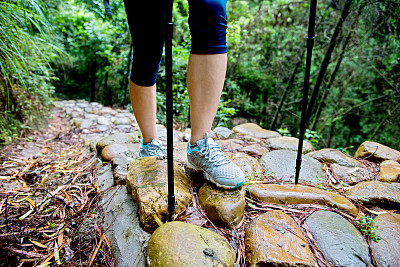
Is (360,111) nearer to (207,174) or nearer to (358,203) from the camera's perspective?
(358,203)

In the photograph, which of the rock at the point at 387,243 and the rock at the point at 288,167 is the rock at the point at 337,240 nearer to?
the rock at the point at 387,243

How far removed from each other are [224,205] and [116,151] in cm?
105

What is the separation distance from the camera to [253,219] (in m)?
1.04

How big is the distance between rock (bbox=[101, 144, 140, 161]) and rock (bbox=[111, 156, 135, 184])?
12 cm

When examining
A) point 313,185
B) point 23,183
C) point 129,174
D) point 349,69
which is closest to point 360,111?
point 349,69

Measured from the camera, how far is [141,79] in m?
1.27

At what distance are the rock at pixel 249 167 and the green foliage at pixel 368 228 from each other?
1.73 ft

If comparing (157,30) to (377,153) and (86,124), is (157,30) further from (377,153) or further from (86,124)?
(86,124)

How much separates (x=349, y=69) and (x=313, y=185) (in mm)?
5274

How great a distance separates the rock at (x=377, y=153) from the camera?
187 centimetres

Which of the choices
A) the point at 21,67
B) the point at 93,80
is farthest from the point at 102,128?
the point at 93,80

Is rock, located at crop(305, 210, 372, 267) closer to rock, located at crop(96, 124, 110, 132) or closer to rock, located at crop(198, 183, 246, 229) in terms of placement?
rock, located at crop(198, 183, 246, 229)

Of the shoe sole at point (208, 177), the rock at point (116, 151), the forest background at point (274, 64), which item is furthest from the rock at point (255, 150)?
the forest background at point (274, 64)

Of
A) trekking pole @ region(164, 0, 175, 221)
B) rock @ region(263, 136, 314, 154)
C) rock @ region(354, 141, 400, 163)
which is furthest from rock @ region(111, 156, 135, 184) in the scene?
rock @ region(354, 141, 400, 163)
